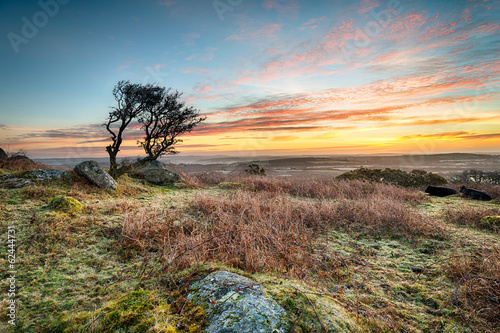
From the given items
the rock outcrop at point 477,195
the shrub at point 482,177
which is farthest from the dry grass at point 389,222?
the shrub at point 482,177

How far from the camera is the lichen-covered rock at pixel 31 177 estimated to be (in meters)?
7.45

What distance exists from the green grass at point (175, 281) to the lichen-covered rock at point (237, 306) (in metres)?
0.12

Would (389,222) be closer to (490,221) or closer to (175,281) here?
(490,221)

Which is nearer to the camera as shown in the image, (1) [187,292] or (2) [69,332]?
(2) [69,332]

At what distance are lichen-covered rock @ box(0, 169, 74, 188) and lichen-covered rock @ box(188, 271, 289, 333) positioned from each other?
8.52 m

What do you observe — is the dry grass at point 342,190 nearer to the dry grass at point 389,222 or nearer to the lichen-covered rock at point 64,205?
the dry grass at point 389,222

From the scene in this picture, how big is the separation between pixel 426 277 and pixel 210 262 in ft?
11.6

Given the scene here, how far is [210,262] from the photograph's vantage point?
10.9 ft

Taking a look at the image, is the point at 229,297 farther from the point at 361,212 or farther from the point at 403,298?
the point at 361,212

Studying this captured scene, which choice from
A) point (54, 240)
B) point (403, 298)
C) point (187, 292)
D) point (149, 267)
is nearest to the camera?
point (187, 292)

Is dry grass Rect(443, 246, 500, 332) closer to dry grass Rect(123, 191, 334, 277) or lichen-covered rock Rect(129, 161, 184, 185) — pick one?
dry grass Rect(123, 191, 334, 277)

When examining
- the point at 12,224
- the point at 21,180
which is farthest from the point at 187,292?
the point at 21,180

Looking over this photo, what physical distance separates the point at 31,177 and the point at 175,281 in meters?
8.59

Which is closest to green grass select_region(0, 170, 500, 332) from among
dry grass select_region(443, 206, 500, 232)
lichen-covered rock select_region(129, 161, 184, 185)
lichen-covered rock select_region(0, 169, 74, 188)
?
dry grass select_region(443, 206, 500, 232)
